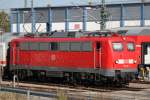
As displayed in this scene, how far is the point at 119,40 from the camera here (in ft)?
85.8

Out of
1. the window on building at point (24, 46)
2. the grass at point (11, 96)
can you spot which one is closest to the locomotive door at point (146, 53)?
the window on building at point (24, 46)

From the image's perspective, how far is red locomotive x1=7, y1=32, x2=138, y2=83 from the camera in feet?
83.9

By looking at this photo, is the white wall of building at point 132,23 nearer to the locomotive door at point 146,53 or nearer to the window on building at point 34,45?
the locomotive door at point 146,53

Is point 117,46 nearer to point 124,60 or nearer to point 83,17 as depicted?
point 124,60

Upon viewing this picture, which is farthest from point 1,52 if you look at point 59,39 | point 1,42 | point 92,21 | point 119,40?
point 92,21

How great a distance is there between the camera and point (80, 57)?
26703 mm

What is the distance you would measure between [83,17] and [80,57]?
44.1 meters

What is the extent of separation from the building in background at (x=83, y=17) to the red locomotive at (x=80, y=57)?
111 ft

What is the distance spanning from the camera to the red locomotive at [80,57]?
25578 mm

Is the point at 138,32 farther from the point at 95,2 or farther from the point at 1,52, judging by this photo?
the point at 95,2

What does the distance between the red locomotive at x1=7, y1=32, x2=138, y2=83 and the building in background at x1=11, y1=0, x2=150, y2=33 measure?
33.9 m

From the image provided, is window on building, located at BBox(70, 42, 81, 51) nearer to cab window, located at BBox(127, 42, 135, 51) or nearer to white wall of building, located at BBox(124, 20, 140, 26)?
cab window, located at BBox(127, 42, 135, 51)

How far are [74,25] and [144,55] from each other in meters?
40.0

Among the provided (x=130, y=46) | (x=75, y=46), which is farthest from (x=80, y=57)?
(x=130, y=46)
